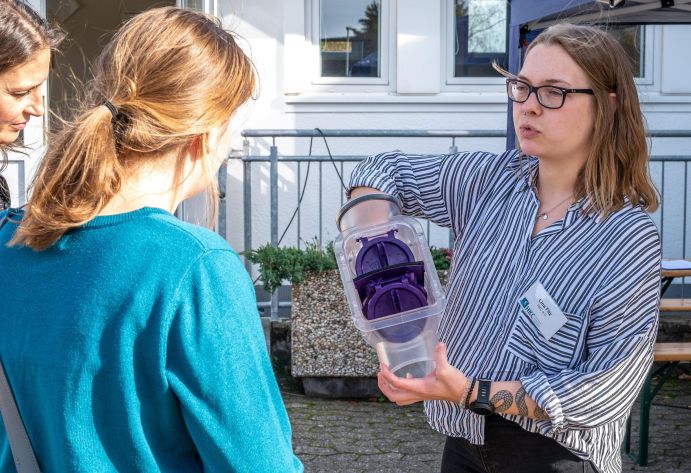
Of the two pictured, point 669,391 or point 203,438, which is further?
point 669,391

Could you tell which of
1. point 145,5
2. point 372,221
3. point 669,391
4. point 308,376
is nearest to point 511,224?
point 372,221

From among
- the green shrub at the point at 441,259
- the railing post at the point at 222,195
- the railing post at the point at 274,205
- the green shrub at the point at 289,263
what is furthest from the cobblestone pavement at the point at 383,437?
the railing post at the point at 222,195

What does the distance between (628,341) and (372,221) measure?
0.59m

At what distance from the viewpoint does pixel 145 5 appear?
8.74m

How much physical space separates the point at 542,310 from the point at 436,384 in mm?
282

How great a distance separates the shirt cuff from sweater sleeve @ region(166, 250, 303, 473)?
0.74 m

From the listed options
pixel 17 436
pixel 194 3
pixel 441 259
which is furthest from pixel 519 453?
pixel 194 3

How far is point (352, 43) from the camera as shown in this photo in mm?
7324

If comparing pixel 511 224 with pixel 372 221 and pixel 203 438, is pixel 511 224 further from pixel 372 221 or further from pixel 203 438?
pixel 203 438

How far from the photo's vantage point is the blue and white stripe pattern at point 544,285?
191cm

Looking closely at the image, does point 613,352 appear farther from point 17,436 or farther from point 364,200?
point 17,436

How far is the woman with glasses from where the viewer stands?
1.92 meters

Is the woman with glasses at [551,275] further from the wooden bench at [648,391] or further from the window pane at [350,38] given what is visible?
the window pane at [350,38]

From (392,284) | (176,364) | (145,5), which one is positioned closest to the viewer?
(176,364)
